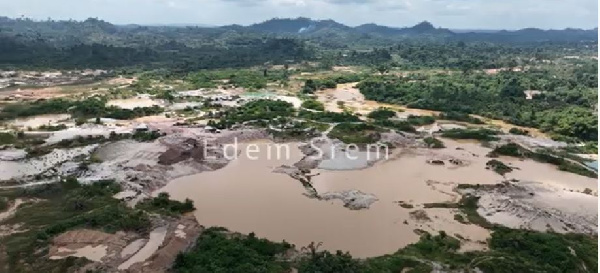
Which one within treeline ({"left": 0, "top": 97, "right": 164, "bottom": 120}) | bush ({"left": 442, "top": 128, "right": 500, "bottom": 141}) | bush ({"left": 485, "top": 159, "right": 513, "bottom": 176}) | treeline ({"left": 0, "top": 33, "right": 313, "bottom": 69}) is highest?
treeline ({"left": 0, "top": 33, "right": 313, "bottom": 69})

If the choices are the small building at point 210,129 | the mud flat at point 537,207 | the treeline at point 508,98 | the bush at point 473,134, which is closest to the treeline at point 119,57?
the treeline at point 508,98

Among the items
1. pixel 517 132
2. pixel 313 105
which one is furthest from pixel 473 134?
pixel 313 105

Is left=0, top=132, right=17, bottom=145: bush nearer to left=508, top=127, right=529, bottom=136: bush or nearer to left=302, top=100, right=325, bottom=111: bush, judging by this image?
left=302, top=100, right=325, bottom=111: bush

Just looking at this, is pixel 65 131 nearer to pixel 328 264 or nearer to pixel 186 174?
pixel 186 174

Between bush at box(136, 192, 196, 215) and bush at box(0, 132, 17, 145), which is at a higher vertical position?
bush at box(0, 132, 17, 145)

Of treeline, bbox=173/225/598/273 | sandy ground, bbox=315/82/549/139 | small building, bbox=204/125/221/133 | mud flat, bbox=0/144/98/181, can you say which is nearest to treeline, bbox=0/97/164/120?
small building, bbox=204/125/221/133

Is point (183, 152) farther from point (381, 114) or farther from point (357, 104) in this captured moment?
point (357, 104)

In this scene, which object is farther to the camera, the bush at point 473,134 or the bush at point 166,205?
the bush at point 473,134

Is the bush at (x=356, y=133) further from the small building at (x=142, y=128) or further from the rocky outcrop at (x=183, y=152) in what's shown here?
the small building at (x=142, y=128)
